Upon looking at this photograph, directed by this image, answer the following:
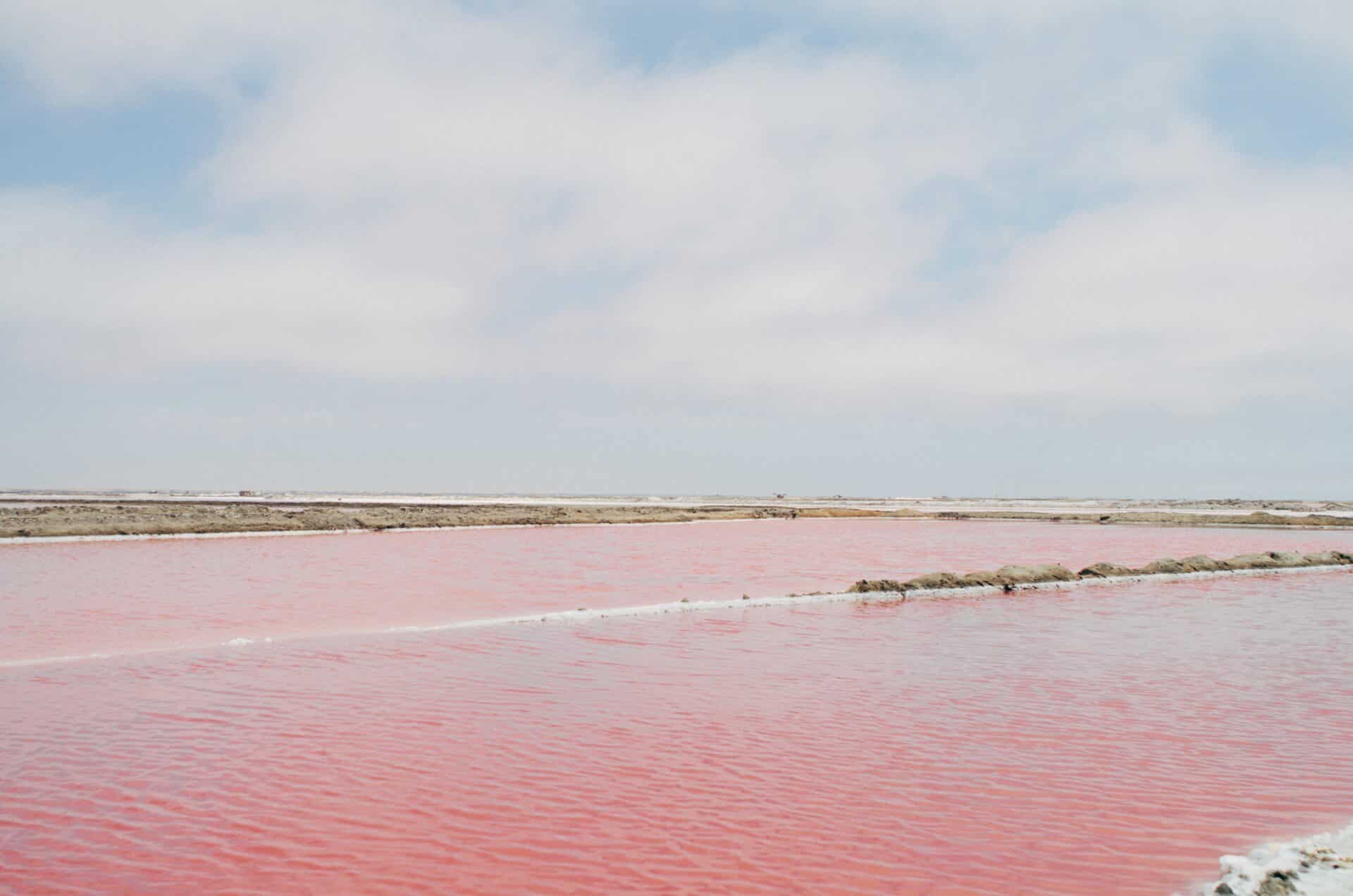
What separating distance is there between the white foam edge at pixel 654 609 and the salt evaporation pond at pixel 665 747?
0.89 feet

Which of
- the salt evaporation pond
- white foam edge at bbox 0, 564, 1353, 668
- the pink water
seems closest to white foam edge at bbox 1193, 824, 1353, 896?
the salt evaporation pond

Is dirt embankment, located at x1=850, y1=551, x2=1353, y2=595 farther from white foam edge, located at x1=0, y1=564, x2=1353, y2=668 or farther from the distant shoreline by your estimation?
the distant shoreline

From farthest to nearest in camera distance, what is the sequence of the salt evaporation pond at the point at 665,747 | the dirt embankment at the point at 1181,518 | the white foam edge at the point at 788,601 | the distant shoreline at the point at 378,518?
the dirt embankment at the point at 1181,518, the distant shoreline at the point at 378,518, the white foam edge at the point at 788,601, the salt evaporation pond at the point at 665,747

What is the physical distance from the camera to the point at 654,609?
677 inches

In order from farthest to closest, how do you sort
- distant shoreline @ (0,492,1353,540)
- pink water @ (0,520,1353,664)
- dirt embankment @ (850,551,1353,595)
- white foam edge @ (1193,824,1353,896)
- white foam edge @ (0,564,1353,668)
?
distant shoreline @ (0,492,1353,540) → dirt embankment @ (850,551,1353,595) → pink water @ (0,520,1353,664) → white foam edge @ (0,564,1353,668) → white foam edge @ (1193,824,1353,896)

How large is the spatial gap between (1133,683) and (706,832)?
7243mm

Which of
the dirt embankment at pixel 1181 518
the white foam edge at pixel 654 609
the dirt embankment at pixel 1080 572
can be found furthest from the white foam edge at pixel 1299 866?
the dirt embankment at pixel 1181 518

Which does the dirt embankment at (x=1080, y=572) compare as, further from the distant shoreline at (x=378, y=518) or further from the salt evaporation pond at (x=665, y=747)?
the distant shoreline at (x=378, y=518)

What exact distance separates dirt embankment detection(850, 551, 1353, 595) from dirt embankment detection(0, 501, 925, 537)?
29.2 m

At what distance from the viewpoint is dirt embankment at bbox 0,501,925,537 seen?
123 feet

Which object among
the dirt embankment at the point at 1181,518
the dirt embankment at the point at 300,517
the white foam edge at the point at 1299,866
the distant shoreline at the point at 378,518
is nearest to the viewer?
the white foam edge at the point at 1299,866

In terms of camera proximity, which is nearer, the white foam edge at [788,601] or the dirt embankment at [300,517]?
the white foam edge at [788,601]

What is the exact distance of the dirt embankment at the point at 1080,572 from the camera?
67.3 feet

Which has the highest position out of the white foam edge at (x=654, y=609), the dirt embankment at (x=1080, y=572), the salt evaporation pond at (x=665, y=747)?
the dirt embankment at (x=1080, y=572)
